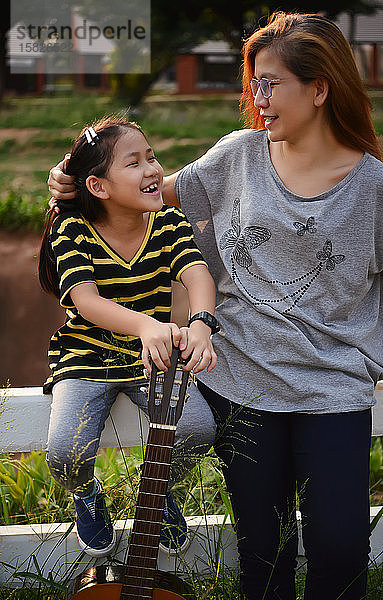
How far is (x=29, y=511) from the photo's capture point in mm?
2404

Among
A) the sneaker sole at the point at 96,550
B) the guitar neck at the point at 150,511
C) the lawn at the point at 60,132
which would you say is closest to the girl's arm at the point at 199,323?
the guitar neck at the point at 150,511

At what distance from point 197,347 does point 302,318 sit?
0.30 meters

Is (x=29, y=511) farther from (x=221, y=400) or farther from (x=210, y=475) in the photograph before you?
(x=221, y=400)

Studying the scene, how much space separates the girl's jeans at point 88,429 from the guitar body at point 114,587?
19cm

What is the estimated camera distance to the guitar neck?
1576 mm

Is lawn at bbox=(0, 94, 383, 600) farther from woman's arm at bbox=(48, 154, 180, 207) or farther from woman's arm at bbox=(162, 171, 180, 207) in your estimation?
woman's arm at bbox=(48, 154, 180, 207)

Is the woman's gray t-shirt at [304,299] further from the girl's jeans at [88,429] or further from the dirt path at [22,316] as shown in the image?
the dirt path at [22,316]

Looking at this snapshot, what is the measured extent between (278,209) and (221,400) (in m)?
0.45

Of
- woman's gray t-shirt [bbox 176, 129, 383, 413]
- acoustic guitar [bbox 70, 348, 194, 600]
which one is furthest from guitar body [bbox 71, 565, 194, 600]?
woman's gray t-shirt [bbox 176, 129, 383, 413]

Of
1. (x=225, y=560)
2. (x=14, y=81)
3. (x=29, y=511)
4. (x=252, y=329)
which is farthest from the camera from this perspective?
(x=14, y=81)

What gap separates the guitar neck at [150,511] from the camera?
1.58m

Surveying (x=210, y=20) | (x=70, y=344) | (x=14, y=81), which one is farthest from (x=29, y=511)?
(x=14, y=81)

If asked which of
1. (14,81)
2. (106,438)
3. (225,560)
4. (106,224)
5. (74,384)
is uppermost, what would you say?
(14,81)

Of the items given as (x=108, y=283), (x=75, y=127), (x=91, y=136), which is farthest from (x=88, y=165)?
(x=75, y=127)
